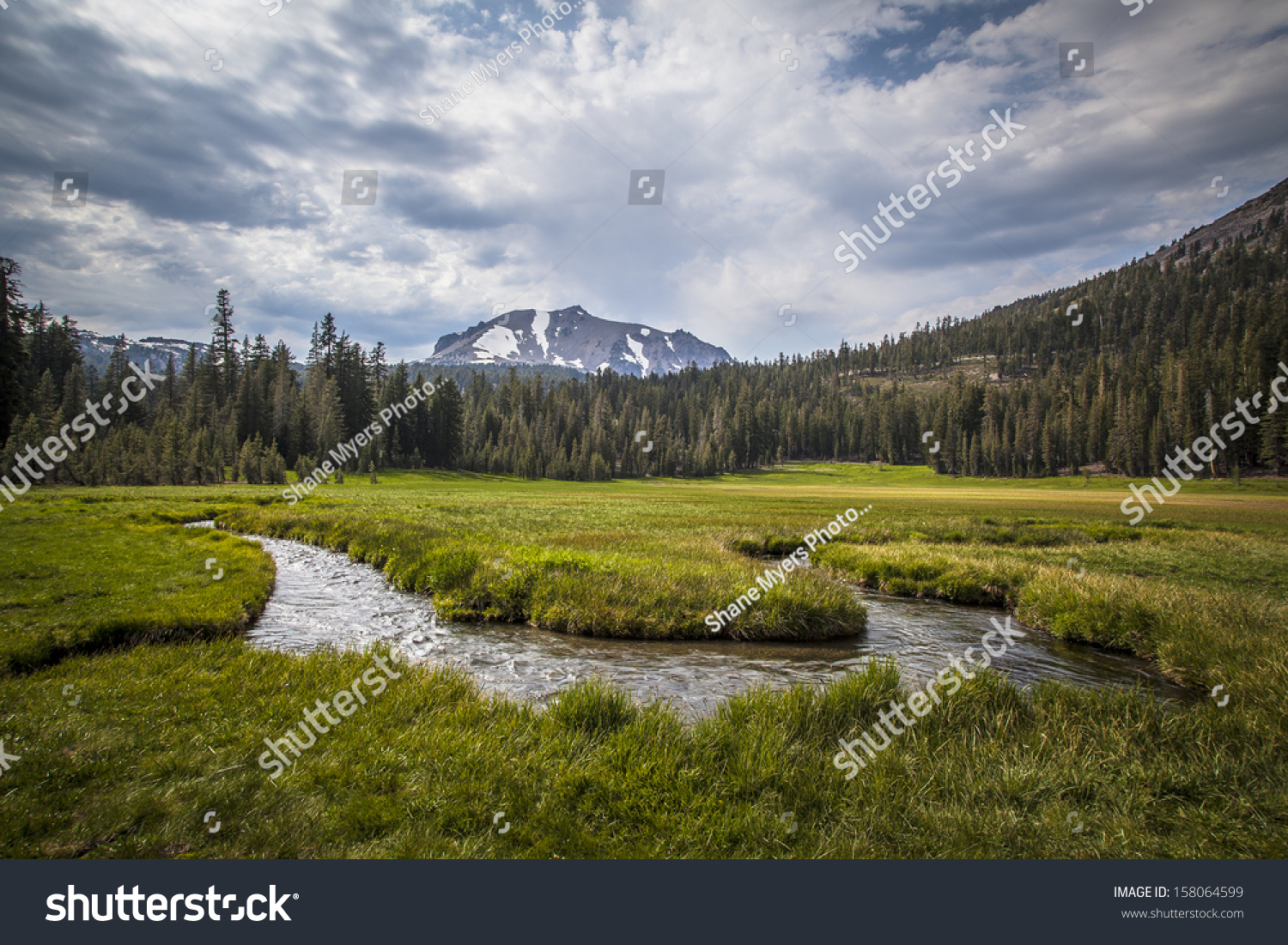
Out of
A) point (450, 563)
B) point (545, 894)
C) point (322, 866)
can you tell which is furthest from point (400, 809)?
point (450, 563)

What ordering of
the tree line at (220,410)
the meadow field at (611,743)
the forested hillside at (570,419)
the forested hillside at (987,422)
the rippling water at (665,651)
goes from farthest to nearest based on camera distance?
the forested hillside at (987,422) < the forested hillside at (570,419) < the tree line at (220,410) < the rippling water at (665,651) < the meadow field at (611,743)

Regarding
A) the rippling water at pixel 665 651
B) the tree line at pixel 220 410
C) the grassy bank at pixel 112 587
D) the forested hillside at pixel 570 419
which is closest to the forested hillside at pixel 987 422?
the forested hillside at pixel 570 419

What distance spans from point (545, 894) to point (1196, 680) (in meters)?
13.8

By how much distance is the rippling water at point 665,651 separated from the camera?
11.4 meters

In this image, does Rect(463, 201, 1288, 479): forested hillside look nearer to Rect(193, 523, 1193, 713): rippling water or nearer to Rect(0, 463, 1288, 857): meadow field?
Rect(193, 523, 1193, 713): rippling water

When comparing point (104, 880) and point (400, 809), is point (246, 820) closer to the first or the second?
point (104, 880)

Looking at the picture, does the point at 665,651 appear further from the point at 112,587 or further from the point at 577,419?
the point at 577,419

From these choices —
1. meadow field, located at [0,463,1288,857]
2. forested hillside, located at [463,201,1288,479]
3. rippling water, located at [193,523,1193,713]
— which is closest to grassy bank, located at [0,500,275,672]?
meadow field, located at [0,463,1288,857]

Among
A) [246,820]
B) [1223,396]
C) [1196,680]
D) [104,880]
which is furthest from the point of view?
[1223,396]

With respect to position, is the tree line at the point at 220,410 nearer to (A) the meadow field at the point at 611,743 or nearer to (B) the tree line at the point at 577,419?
(B) the tree line at the point at 577,419

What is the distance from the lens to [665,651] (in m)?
13.8

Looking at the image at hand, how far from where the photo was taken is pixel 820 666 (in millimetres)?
12688

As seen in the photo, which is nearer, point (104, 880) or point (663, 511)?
point (104, 880)

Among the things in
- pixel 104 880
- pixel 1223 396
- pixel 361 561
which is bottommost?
pixel 361 561
